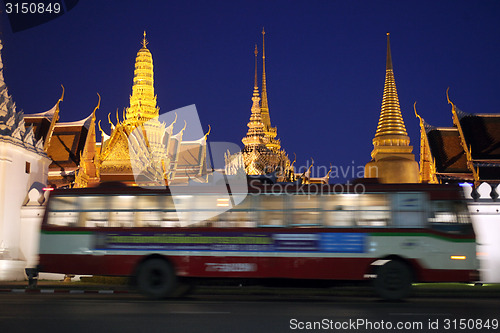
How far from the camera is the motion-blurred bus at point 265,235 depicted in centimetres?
1361

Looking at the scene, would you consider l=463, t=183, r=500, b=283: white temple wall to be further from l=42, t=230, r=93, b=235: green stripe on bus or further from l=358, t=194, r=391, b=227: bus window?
l=42, t=230, r=93, b=235: green stripe on bus

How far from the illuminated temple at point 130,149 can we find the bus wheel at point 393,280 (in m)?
25.6

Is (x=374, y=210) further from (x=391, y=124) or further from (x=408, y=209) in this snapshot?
(x=391, y=124)

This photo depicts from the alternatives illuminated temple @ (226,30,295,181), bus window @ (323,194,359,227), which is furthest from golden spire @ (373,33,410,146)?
bus window @ (323,194,359,227)

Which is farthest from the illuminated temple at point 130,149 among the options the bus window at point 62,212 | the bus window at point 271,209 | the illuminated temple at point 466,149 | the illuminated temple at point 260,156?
the bus window at point 271,209

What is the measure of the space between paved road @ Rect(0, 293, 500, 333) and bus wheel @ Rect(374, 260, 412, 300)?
0.34 m

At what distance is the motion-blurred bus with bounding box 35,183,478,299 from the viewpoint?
13609 mm

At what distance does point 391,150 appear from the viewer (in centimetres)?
5569

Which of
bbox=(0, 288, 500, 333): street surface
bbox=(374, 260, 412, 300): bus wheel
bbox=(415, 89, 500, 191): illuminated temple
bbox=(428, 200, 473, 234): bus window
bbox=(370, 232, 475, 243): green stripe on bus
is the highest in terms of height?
bbox=(415, 89, 500, 191): illuminated temple

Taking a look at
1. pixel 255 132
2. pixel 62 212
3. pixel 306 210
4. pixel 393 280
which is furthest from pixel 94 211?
pixel 255 132

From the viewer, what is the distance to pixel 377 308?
11.7 metres

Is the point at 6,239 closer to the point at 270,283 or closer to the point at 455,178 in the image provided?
the point at 270,283

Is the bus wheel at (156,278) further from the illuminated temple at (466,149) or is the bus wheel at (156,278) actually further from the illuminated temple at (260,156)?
the illuminated temple at (260,156)

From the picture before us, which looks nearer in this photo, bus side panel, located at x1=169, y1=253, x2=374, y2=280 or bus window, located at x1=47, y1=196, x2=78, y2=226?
bus side panel, located at x1=169, y1=253, x2=374, y2=280
